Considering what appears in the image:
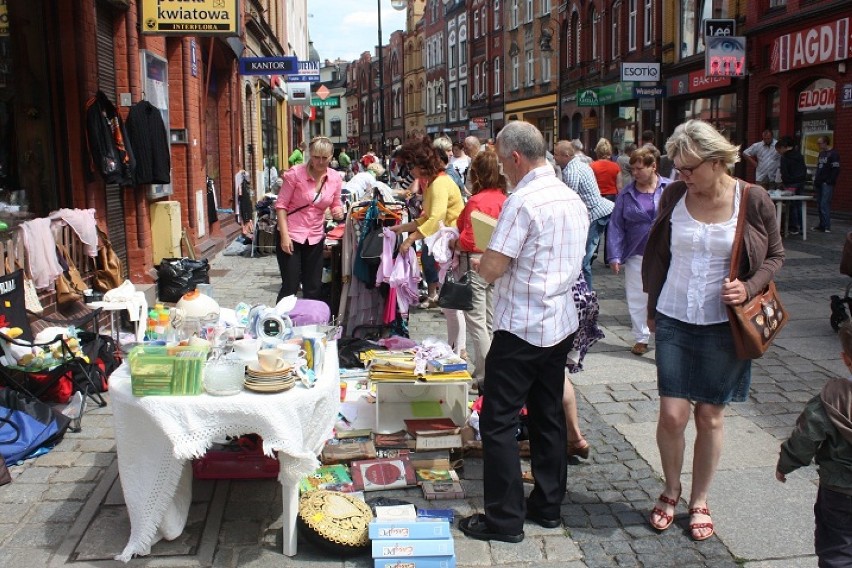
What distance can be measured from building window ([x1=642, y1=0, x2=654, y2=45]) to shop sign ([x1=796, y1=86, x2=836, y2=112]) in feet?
34.7

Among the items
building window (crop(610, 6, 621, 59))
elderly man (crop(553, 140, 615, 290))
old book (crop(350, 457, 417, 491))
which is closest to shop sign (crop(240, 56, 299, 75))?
elderly man (crop(553, 140, 615, 290))

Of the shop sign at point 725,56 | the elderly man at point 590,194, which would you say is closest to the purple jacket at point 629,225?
the elderly man at point 590,194

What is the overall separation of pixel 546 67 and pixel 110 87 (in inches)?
1468

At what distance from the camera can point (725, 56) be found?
21.6 meters

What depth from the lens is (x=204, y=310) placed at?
15.7 ft

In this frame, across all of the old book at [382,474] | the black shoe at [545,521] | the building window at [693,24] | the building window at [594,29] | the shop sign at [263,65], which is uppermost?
the building window at [594,29]

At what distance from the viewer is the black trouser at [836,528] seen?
3084mm

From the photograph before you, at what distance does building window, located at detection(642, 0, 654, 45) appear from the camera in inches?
1194

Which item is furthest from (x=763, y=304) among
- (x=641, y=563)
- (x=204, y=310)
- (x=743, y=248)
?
(x=204, y=310)

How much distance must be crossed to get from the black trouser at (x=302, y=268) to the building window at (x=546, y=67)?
124ft

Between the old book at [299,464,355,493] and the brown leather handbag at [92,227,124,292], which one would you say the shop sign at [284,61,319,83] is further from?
the old book at [299,464,355,493]

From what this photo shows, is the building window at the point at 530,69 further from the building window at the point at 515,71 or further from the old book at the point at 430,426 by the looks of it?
the old book at the point at 430,426

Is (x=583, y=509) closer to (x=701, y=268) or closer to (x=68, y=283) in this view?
(x=701, y=268)

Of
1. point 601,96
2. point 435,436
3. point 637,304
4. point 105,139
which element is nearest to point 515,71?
point 601,96
